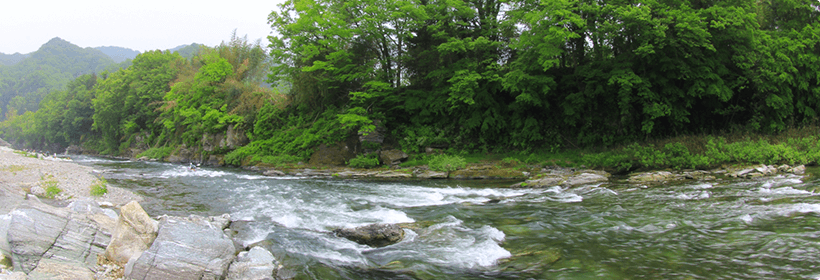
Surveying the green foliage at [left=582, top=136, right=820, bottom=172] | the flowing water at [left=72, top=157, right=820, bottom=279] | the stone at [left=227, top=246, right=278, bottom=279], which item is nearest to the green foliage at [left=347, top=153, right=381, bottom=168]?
the flowing water at [left=72, top=157, right=820, bottom=279]

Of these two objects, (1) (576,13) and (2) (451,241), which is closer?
(2) (451,241)

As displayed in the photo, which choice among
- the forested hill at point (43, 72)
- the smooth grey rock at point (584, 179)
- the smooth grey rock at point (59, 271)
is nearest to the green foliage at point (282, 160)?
the smooth grey rock at point (584, 179)

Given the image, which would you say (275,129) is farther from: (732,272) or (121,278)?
(732,272)

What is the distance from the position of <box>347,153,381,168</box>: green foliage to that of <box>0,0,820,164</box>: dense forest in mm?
1565

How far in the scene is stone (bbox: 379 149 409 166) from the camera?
816 inches

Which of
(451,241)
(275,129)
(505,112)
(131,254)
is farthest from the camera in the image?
(275,129)

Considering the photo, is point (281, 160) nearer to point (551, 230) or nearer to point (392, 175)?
point (392, 175)

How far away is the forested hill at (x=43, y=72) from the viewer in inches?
4806

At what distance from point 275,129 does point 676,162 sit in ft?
78.2

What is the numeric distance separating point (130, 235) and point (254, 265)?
1834mm

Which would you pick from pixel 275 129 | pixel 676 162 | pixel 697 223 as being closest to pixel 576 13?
pixel 676 162

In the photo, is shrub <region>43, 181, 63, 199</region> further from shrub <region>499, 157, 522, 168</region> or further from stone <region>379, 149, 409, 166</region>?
shrub <region>499, 157, 522, 168</region>

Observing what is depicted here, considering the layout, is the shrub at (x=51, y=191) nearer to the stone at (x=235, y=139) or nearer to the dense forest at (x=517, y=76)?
the dense forest at (x=517, y=76)

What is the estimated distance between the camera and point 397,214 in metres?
8.98
